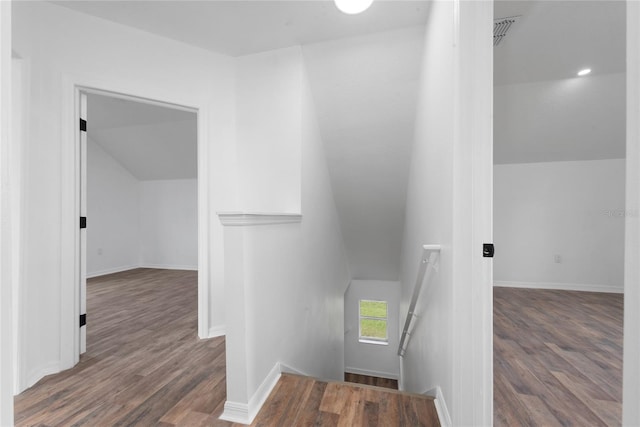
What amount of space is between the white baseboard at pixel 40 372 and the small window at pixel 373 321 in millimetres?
5124

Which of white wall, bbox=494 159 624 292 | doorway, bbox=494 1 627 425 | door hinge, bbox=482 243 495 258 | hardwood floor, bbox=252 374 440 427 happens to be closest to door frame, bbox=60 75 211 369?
hardwood floor, bbox=252 374 440 427

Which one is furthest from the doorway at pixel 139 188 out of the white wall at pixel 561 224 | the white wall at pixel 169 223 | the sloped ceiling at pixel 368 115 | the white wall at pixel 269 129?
the white wall at pixel 561 224

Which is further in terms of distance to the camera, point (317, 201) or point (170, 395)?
point (317, 201)

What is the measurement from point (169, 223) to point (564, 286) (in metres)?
7.50

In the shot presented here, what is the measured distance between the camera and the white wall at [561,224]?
4.02 metres

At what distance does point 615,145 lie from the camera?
3791 mm

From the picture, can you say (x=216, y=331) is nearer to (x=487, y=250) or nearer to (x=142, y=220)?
(x=487, y=250)

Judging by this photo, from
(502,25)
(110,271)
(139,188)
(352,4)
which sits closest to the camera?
(352,4)

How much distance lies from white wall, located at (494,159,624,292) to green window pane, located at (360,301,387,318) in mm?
2545

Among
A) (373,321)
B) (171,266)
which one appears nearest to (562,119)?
(373,321)

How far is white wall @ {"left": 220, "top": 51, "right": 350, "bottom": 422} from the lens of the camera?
5.12 feet

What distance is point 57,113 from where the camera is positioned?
6.36 feet

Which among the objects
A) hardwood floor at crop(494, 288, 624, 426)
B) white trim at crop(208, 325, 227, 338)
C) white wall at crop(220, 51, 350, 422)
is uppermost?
white wall at crop(220, 51, 350, 422)

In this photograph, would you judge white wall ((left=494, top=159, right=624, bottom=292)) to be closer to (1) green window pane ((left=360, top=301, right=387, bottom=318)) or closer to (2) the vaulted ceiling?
(2) the vaulted ceiling
